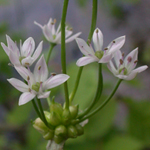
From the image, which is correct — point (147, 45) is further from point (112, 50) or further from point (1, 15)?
point (112, 50)

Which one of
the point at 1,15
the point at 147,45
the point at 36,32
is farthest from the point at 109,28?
the point at 1,15

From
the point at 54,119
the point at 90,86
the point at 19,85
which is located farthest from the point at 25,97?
the point at 90,86

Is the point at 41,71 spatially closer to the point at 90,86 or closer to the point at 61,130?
the point at 61,130

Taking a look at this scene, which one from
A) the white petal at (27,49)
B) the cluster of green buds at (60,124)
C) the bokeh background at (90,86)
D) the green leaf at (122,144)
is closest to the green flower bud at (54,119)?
the cluster of green buds at (60,124)

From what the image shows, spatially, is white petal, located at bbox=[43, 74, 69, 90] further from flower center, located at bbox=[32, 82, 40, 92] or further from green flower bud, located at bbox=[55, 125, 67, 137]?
green flower bud, located at bbox=[55, 125, 67, 137]

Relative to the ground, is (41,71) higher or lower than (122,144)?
higher

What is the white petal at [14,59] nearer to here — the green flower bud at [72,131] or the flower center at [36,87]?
the flower center at [36,87]
